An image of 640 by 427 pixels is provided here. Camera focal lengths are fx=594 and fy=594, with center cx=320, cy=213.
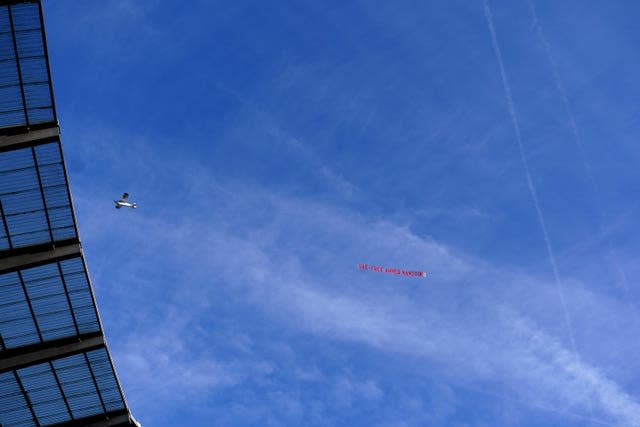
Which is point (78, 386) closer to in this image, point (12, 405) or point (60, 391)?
point (60, 391)

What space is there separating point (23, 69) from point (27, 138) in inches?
121

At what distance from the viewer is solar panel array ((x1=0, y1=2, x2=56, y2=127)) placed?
2512cm

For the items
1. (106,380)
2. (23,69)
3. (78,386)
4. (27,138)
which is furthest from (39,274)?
(23,69)

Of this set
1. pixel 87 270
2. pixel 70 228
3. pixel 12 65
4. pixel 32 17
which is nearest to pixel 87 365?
pixel 87 270

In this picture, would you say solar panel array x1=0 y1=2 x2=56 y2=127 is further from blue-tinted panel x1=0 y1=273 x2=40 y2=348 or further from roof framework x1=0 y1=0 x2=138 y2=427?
blue-tinted panel x1=0 y1=273 x2=40 y2=348

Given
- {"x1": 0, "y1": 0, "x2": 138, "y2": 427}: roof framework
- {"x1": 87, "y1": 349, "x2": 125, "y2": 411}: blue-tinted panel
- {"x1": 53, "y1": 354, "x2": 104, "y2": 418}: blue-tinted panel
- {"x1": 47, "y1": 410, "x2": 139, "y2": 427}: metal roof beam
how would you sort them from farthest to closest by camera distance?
{"x1": 47, "y1": 410, "x2": 139, "y2": 427}: metal roof beam, {"x1": 87, "y1": 349, "x2": 125, "y2": 411}: blue-tinted panel, {"x1": 53, "y1": 354, "x2": 104, "y2": 418}: blue-tinted panel, {"x1": 0, "y1": 0, "x2": 138, "y2": 427}: roof framework

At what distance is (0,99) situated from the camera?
26.6m

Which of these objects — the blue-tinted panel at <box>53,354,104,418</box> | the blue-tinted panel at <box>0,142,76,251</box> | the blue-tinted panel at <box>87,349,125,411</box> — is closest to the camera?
the blue-tinted panel at <box>0,142,76,251</box>

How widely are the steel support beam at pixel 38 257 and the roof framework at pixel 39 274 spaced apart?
0.16 feet

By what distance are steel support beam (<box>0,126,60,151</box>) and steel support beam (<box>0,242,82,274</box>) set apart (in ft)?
17.4

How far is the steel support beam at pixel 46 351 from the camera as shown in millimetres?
30078

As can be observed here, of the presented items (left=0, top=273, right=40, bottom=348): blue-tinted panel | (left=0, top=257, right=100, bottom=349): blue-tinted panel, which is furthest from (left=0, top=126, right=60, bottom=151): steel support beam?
(left=0, top=273, right=40, bottom=348): blue-tinted panel

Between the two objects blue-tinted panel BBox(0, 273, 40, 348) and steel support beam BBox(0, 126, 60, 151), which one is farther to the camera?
blue-tinted panel BBox(0, 273, 40, 348)

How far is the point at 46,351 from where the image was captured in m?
30.6
